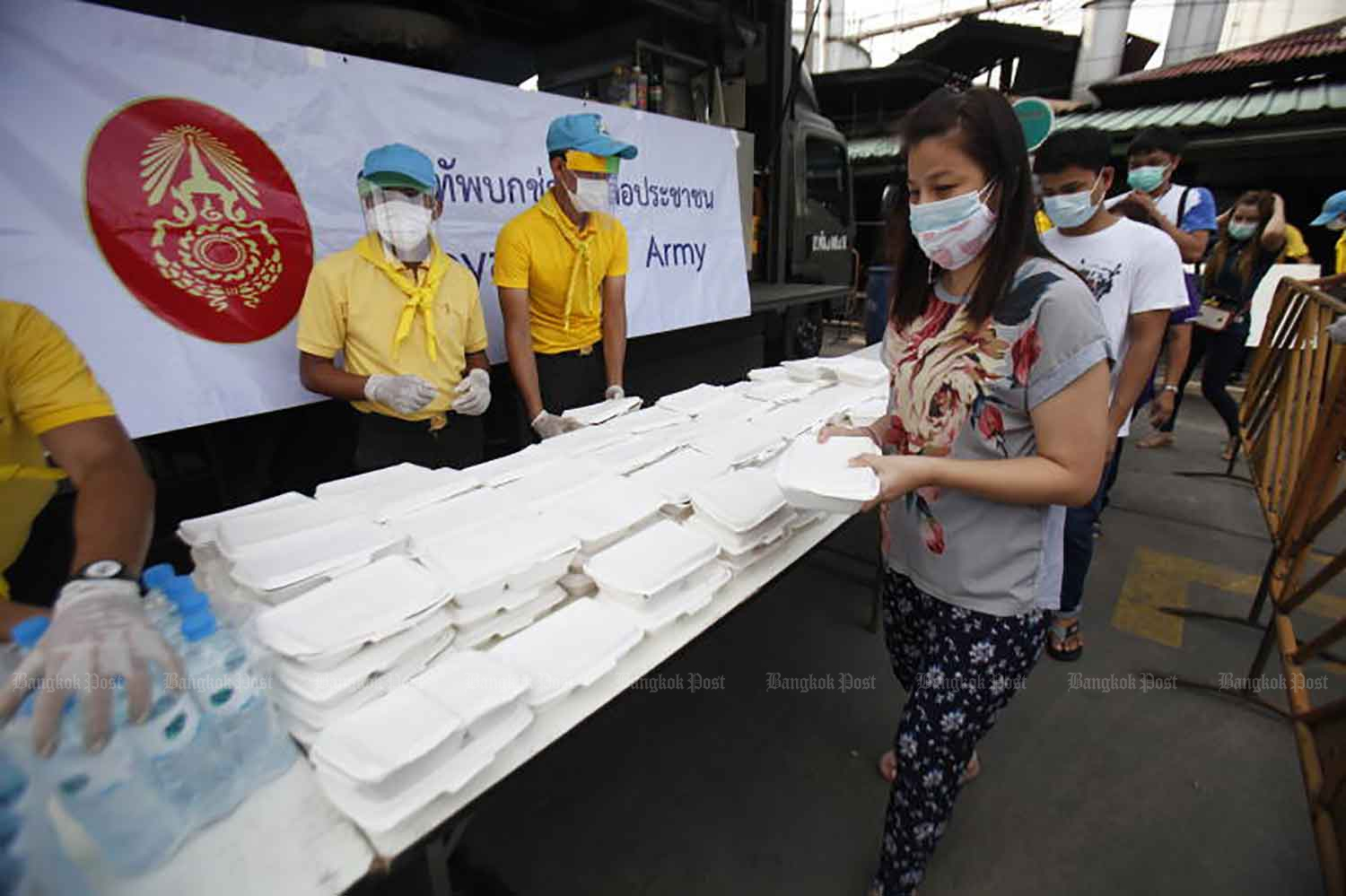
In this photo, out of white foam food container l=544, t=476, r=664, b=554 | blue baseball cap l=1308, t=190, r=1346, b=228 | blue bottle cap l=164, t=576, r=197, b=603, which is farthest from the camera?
blue baseball cap l=1308, t=190, r=1346, b=228

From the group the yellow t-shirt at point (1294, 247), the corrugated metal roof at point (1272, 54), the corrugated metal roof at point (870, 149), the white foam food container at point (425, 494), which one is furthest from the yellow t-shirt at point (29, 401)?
the corrugated metal roof at point (1272, 54)

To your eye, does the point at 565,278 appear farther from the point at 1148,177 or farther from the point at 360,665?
the point at 1148,177

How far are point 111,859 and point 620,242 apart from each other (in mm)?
2435

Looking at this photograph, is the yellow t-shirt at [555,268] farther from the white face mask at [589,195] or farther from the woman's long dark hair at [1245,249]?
the woman's long dark hair at [1245,249]

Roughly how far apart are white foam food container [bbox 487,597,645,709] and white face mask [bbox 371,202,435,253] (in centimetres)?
138

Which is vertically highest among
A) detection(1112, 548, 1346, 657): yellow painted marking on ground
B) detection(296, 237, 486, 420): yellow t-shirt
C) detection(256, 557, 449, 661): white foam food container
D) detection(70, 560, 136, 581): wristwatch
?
detection(296, 237, 486, 420): yellow t-shirt

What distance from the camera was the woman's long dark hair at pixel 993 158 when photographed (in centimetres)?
107

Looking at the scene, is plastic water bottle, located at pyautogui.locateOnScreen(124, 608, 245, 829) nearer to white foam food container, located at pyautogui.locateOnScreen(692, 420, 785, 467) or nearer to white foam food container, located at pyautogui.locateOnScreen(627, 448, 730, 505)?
white foam food container, located at pyautogui.locateOnScreen(627, 448, 730, 505)

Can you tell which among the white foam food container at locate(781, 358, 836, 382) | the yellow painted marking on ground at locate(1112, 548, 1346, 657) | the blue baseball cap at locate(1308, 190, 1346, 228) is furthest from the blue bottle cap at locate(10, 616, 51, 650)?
the blue baseball cap at locate(1308, 190, 1346, 228)

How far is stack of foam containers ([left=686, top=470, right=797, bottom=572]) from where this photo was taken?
140 centimetres

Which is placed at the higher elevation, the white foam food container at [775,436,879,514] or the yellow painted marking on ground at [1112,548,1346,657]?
the white foam food container at [775,436,879,514]

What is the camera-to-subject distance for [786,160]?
5.17 meters

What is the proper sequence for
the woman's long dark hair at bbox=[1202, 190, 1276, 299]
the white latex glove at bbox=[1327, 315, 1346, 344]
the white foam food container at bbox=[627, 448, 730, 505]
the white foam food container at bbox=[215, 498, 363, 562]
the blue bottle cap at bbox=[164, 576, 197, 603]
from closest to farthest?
the blue bottle cap at bbox=[164, 576, 197, 603]
the white foam food container at bbox=[215, 498, 363, 562]
the white foam food container at bbox=[627, 448, 730, 505]
the white latex glove at bbox=[1327, 315, 1346, 344]
the woman's long dark hair at bbox=[1202, 190, 1276, 299]

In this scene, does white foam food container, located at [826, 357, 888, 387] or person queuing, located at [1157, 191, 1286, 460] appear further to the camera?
person queuing, located at [1157, 191, 1286, 460]
